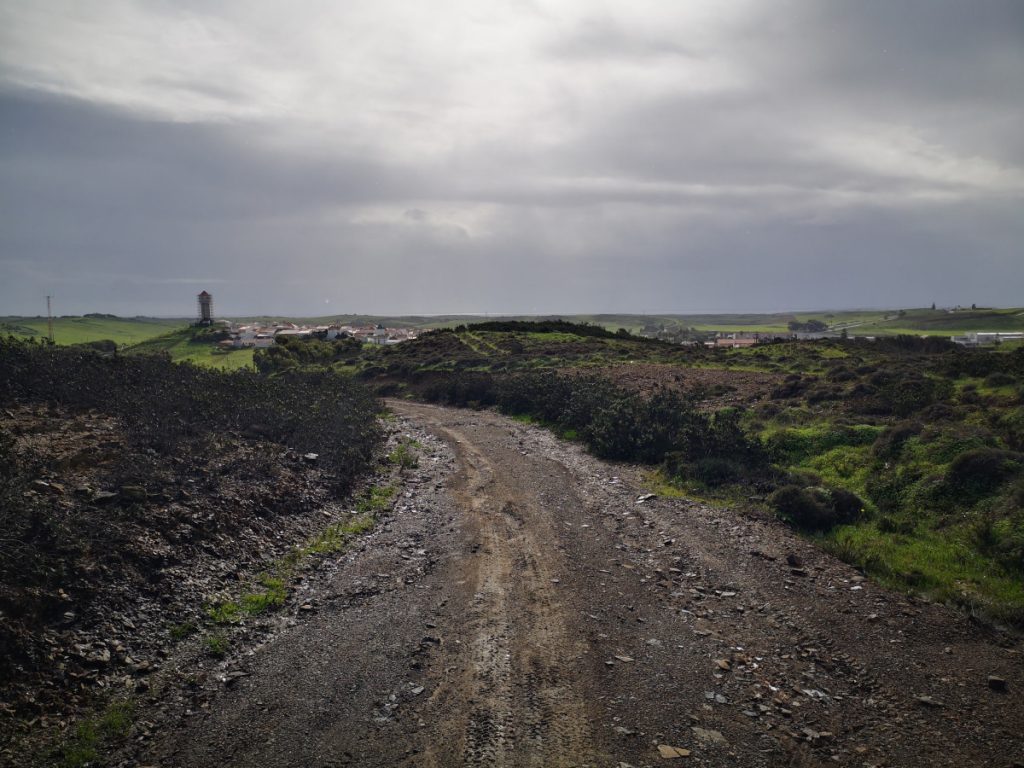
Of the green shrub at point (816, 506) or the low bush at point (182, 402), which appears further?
the low bush at point (182, 402)

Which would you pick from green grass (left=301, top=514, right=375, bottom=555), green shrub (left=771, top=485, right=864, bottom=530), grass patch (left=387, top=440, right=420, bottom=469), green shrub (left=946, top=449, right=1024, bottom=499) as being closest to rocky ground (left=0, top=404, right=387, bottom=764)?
green grass (left=301, top=514, right=375, bottom=555)

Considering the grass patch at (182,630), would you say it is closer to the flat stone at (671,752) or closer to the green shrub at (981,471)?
the flat stone at (671,752)

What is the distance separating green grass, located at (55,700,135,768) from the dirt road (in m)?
0.39

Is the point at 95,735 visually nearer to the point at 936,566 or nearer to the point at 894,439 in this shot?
the point at 936,566

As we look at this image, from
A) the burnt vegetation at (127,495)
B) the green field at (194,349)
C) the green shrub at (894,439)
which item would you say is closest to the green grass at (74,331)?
the green field at (194,349)

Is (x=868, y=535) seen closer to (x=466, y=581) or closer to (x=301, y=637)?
(x=466, y=581)

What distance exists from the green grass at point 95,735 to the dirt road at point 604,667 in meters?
0.39

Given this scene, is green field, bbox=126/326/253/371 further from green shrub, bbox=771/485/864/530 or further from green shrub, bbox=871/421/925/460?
green shrub, bbox=871/421/925/460

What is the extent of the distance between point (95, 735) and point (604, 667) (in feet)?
17.6

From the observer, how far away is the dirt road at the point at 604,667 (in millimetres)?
6277

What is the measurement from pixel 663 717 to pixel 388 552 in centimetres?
652

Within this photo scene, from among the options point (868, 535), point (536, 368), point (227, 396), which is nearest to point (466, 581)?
point (868, 535)

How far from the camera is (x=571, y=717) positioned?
6707mm

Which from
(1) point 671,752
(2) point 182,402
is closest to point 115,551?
(1) point 671,752
